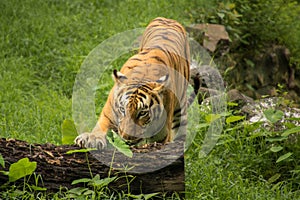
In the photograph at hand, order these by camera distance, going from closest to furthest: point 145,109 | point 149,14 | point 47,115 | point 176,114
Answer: point 145,109 → point 176,114 → point 47,115 → point 149,14

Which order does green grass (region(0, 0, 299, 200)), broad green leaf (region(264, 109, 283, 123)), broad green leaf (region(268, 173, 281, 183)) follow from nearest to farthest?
green grass (region(0, 0, 299, 200))
broad green leaf (region(268, 173, 281, 183))
broad green leaf (region(264, 109, 283, 123))

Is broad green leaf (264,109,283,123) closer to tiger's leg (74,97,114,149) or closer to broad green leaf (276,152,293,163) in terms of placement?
broad green leaf (276,152,293,163)

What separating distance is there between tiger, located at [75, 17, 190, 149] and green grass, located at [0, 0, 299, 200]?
47 centimetres

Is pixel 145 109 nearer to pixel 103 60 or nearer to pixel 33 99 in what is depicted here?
pixel 33 99

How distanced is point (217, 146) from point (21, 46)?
386 cm

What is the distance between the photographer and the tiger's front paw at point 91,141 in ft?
15.7

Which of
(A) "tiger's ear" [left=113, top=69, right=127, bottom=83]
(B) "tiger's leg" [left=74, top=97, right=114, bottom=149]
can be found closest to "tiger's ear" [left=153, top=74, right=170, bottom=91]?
(A) "tiger's ear" [left=113, top=69, right=127, bottom=83]

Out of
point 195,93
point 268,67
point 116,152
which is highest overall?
point 116,152

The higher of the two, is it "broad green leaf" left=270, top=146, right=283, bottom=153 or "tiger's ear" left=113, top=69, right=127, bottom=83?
"tiger's ear" left=113, top=69, right=127, bottom=83

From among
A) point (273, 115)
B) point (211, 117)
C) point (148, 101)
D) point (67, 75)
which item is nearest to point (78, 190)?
point (148, 101)

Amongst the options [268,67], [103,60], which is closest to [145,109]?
[103,60]

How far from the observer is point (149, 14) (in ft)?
32.9

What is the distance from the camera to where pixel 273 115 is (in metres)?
6.25

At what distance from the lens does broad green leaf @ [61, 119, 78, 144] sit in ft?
17.8
